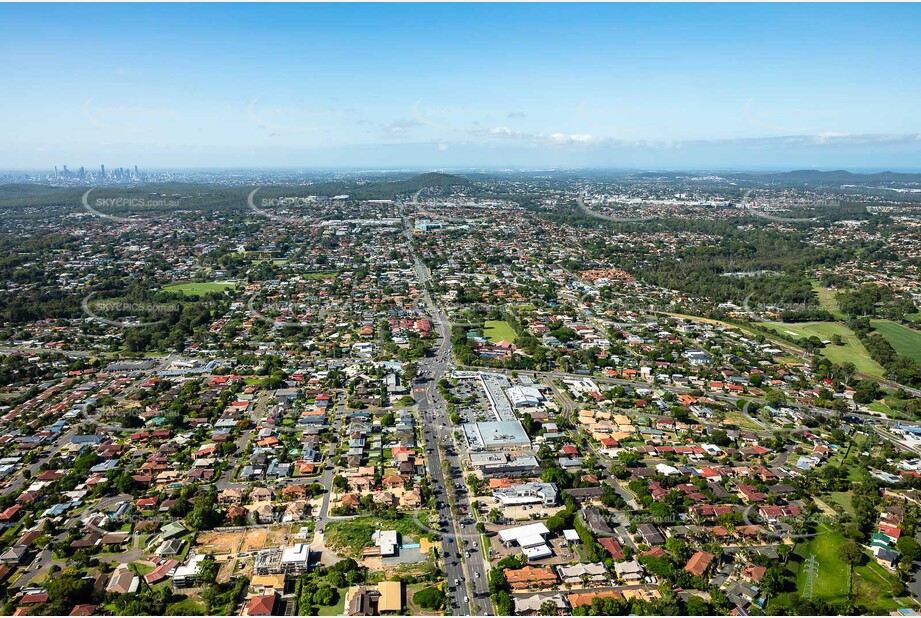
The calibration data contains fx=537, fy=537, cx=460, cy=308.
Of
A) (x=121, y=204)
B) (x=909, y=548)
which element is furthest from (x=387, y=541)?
(x=121, y=204)

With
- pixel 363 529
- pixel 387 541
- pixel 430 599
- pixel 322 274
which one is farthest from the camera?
pixel 322 274

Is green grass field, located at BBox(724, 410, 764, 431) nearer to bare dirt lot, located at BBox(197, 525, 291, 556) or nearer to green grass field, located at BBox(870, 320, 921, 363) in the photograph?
green grass field, located at BBox(870, 320, 921, 363)

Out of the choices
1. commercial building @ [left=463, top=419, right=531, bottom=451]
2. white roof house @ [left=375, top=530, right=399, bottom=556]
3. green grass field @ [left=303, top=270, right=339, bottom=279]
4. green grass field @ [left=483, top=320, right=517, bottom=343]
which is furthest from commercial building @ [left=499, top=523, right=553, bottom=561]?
green grass field @ [left=303, top=270, right=339, bottom=279]

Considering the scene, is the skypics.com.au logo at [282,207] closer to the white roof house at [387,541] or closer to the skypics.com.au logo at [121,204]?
the skypics.com.au logo at [121,204]

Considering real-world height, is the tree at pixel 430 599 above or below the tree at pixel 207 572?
below

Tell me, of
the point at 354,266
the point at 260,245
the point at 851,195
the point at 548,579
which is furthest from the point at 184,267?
the point at 851,195

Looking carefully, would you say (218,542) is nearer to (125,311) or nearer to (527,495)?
(527,495)

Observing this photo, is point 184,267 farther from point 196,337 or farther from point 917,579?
point 917,579

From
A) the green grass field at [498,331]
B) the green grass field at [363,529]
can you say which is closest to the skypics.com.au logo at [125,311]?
the green grass field at [498,331]
